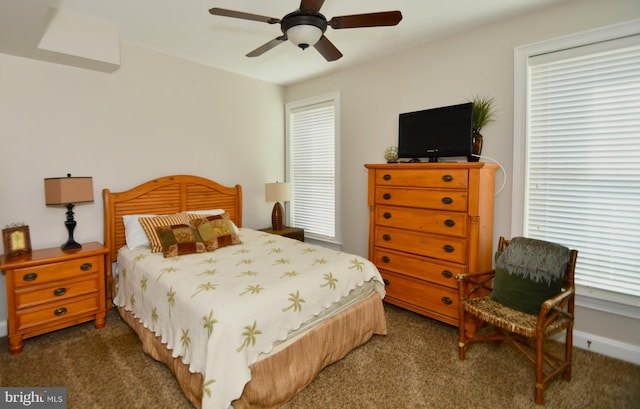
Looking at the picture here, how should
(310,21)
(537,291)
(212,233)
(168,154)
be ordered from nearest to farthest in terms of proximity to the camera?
(310,21) → (537,291) → (212,233) → (168,154)

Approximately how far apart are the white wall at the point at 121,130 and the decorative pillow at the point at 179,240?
847 mm

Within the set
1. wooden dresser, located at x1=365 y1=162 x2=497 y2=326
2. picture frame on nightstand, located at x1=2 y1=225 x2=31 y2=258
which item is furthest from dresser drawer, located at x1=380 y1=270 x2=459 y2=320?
picture frame on nightstand, located at x1=2 y1=225 x2=31 y2=258

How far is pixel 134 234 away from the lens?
296cm

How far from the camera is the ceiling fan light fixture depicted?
182 cm

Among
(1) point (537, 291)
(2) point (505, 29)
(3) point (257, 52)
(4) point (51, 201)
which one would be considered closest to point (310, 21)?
(3) point (257, 52)

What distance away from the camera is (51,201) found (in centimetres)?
263

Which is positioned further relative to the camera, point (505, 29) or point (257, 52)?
point (505, 29)

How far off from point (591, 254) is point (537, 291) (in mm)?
633

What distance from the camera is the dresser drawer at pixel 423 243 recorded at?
2.58m

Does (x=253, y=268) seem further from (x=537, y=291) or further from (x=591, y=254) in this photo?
(x=591, y=254)

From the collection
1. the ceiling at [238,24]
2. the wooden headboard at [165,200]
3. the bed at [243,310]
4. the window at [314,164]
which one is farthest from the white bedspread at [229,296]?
the ceiling at [238,24]

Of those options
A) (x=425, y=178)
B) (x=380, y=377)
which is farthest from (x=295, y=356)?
(x=425, y=178)

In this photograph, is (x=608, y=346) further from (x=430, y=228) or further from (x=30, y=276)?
(x=30, y=276)

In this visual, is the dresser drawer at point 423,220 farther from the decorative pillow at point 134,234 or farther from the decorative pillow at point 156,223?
the decorative pillow at point 134,234
